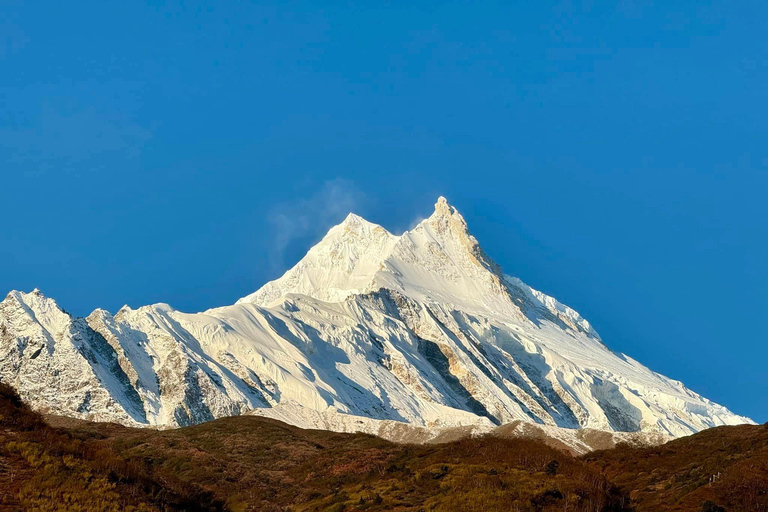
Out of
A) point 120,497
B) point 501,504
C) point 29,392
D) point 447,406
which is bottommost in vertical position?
point 120,497

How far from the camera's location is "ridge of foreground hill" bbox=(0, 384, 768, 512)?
2591cm

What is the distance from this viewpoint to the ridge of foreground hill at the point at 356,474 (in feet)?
85.0

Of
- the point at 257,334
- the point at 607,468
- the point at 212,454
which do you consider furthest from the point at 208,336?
the point at 607,468

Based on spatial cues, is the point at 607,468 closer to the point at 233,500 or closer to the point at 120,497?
the point at 233,500

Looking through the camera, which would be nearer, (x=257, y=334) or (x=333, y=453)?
(x=333, y=453)

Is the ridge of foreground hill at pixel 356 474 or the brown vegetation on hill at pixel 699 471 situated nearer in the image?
the ridge of foreground hill at pixel 356 474

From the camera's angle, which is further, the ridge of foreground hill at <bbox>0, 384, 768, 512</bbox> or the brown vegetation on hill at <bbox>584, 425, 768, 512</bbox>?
the brown vegetation on hill at <bbox>584, 425, 768, 512</bbox>

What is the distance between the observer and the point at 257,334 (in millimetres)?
191125

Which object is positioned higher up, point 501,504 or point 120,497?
point 501,504

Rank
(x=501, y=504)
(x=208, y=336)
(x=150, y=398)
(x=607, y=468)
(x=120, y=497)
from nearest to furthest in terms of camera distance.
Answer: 1. (x=120, y=497)
2. (x=501, y=504)
3. (x=607, y=468)
4. (x=150, y=398)
5. (x=208, y=336)

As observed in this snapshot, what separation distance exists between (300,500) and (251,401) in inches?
4435

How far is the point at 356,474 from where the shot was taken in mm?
48594

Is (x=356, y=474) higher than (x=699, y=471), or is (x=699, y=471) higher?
(x=699, y=471)

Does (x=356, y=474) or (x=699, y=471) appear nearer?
(x=699, y=471)
